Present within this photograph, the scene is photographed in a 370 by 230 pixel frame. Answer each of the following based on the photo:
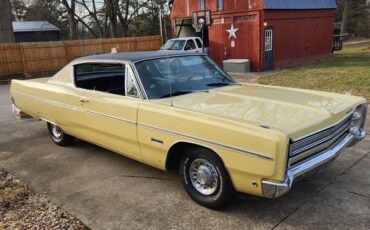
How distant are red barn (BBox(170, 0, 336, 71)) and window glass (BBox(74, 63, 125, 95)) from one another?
12.5m

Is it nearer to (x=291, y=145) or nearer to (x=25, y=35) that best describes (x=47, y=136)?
(x=291, y=145)

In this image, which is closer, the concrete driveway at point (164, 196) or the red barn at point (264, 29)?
the concrete driveway at point (164, 196)

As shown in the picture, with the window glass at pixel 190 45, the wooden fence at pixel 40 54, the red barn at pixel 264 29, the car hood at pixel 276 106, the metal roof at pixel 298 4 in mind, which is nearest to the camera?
the car hood at pixel 276 106

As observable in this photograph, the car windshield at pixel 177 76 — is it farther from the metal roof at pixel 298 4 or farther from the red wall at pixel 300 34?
the red wall at pixel 300 34

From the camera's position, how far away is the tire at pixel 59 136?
6176mm

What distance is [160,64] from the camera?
15.6 ft

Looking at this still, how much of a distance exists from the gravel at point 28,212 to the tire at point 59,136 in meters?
1.49

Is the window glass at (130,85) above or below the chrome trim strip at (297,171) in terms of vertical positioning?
above

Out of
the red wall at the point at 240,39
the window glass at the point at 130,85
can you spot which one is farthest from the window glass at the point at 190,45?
the window glass at the point at 130,85

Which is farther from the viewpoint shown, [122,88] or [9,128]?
[9,128]

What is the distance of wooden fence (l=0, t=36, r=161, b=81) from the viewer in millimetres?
19172

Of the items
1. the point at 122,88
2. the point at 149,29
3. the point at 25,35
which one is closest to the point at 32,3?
the point at 25,35

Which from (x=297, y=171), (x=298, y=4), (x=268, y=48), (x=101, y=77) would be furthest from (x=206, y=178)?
(x=298, y=4)

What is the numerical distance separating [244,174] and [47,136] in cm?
481
